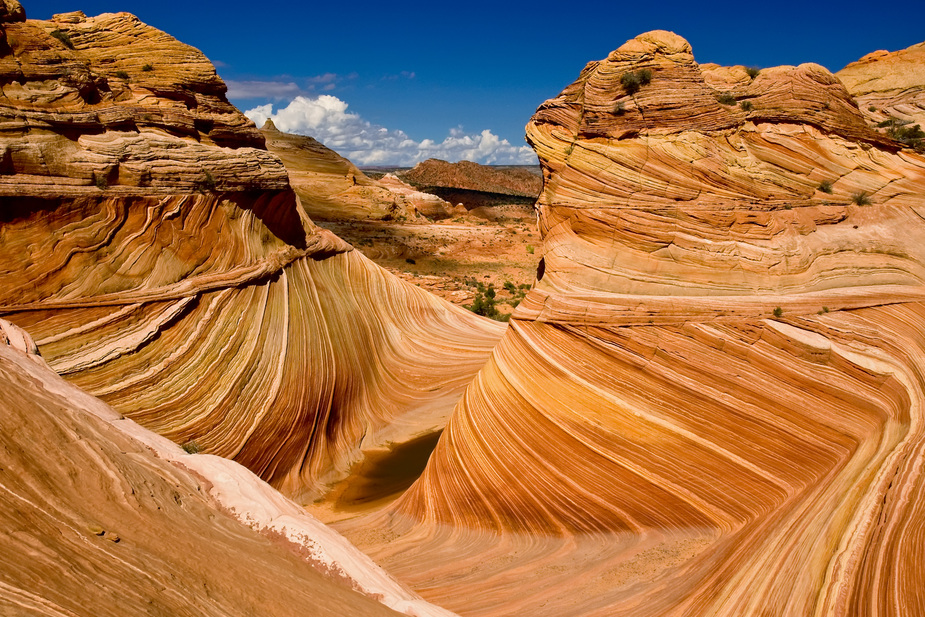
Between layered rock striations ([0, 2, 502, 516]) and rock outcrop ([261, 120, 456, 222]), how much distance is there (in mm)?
22480

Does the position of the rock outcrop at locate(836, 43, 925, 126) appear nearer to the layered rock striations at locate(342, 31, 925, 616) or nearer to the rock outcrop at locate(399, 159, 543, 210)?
the layered rock striations at locate(342, 31, 925, 616)

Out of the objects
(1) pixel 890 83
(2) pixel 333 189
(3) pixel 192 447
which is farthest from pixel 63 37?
(2) pixel 333 189

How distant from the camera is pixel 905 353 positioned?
5.18 m

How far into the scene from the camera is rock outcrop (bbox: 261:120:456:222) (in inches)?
1404

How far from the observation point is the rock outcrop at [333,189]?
117 feet

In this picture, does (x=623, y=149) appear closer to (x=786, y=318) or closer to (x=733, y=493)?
(x=786, y=318)

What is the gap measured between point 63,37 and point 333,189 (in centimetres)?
2823

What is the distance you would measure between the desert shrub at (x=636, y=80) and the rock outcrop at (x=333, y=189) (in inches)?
1124

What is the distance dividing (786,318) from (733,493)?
1745 millimetres

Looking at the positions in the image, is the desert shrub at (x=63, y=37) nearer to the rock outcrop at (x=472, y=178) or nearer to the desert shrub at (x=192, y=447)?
the desert shrub at (x=192, y=447)

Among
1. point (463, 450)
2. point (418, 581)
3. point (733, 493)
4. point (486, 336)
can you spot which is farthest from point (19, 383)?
point (486, 336)

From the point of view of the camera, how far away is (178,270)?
869 cm

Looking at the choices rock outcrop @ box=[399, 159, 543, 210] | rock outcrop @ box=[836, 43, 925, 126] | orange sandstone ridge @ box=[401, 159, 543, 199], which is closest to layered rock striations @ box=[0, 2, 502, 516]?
rock outcrop @ box=[836, 43, 925, 126]

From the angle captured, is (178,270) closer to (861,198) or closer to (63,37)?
(63,37)
